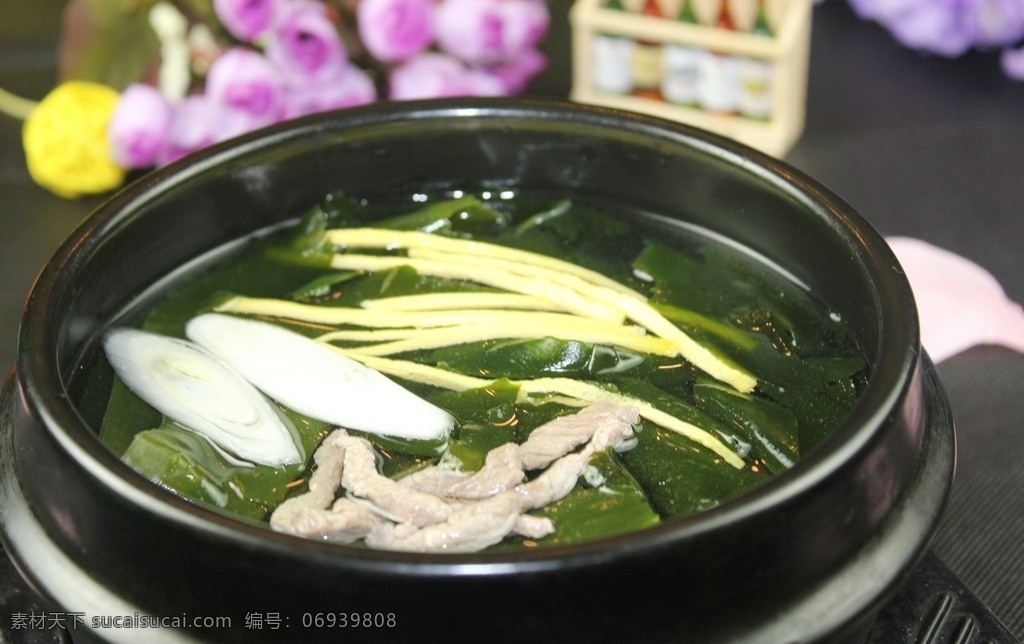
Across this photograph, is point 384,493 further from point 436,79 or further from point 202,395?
point 436,79

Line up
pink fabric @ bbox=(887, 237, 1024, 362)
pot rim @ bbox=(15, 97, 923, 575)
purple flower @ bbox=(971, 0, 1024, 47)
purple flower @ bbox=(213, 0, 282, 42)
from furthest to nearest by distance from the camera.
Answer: purple flower @ bbox=(971, 0, 1024, 47)
purple flower @ bbox=(213, 0, 282, 42)
pink fabric @ bbox=(887, 237, 1024, 362)
pot rim @ bbox=(15, 97, 923, 575)

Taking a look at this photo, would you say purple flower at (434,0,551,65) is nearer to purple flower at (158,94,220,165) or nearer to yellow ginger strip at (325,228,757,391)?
purple flower at (158,94,220,165)

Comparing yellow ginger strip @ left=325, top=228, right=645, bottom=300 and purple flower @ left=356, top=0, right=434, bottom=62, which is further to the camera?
purple flower @ left=356, top=0, right=434, bottom=62

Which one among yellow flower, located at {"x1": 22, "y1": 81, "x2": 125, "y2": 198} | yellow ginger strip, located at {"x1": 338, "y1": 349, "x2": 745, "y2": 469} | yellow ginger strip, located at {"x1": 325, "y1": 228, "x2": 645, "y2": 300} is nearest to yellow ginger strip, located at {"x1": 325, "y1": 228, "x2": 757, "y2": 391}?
yellow ginger strip, located at {"x1": 325, "y1": 228, "x2": 645, "y2": 300}

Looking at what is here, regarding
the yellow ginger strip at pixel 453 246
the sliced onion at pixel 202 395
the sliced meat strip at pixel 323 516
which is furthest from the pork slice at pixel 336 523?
the yellow ginger strip at pixel 453 246

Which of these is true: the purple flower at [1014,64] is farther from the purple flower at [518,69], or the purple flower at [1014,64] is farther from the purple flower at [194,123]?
the purple flower at [194,123]

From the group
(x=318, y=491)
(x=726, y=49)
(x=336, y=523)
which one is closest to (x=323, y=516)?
(x=336, y=523)
